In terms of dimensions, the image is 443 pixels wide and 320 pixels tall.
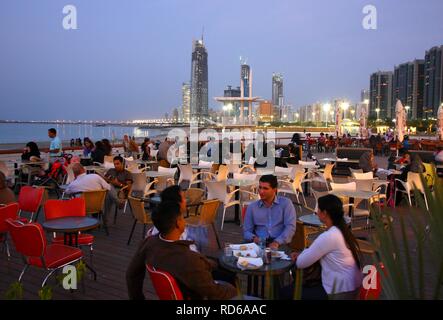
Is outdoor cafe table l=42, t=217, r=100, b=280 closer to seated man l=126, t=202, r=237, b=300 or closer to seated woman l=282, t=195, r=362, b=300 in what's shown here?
seated man l=126, t=202, r=237, b=300

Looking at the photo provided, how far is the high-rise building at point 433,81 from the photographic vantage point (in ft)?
311

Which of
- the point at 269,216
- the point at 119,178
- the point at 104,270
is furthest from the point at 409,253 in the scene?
the point at 119,178

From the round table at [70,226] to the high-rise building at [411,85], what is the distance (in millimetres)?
114974

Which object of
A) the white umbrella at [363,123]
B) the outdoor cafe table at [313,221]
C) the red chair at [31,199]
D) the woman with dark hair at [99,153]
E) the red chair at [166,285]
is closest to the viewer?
the red chair at [166,285]

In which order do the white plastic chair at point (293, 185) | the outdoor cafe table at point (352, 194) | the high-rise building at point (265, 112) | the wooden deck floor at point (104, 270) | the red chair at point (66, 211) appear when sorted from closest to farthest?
the wooden deck floor at point (104, 270) < the red chair at point (66, 211) < the outdoor cafe table at point (352, 194) < the white plastic chair at point (293, 185) < the high-rise building at point (265, 112)

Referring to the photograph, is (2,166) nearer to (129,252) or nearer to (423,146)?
(129,252)

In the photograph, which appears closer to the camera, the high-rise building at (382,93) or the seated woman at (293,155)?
the seated woman at (293,155)

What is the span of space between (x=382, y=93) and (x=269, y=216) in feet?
425

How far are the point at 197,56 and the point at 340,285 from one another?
158 meters

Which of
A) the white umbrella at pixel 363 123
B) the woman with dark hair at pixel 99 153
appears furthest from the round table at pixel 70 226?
the white umbrella at pixel 363 123

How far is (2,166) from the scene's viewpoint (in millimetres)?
9547

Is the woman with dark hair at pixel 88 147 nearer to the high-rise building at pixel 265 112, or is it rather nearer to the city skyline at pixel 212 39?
the city skyline at pixel 212 39

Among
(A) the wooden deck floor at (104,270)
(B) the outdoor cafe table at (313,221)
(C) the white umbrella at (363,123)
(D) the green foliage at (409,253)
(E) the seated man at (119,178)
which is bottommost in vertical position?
(A) the wooden deck floor at (104,270)

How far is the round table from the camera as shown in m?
4.22
